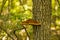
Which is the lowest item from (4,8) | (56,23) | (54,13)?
(56,23)

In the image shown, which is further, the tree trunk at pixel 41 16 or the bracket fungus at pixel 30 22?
the tree trunk at pixel 41 16

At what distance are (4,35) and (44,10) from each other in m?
1.93

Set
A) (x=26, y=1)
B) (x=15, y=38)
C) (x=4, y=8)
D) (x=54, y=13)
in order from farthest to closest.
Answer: (x=26, y=1) → (x=54, y=13) → (x=4, y=8) → (x=15, y=38)

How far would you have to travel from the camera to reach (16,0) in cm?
663

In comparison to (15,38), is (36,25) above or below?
above

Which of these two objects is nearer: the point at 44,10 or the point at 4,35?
the point at 44,10

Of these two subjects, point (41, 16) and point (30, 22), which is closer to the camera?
Answer: point (30, 22)

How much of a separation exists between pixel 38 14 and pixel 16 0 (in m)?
2.88

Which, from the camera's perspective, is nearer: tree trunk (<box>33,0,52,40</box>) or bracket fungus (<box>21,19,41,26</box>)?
bracket fungus (<box>21,19,41,26</box>)

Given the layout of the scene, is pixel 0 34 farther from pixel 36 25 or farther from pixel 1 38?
pixel 36 25

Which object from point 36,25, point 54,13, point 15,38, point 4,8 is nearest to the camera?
point 36,25

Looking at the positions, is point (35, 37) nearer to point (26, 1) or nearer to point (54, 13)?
point (54, 13)

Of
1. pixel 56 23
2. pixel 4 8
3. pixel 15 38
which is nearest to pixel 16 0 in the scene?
pixel 4 8

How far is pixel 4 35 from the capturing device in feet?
17.6
